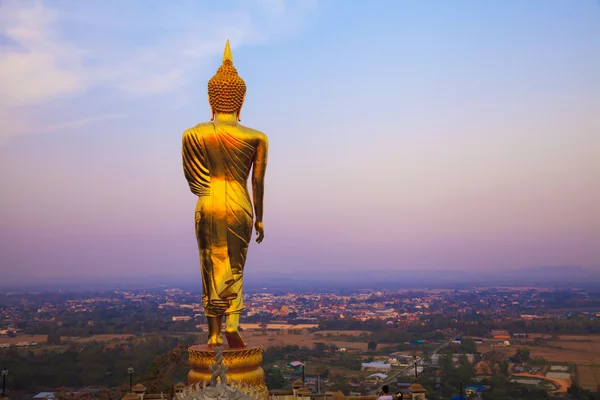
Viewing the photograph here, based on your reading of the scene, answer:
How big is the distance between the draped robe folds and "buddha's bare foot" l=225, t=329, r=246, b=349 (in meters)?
0.27

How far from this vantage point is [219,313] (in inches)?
300

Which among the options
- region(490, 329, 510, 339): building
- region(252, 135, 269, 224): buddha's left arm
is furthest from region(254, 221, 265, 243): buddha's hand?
region(490, 329, 510, 339): building

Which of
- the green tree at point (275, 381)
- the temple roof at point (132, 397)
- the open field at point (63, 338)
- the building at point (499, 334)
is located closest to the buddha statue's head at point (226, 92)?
the temple roof at point (132, 397)

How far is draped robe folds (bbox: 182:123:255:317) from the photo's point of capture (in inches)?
300

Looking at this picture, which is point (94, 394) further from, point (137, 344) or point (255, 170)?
point (255, 170)

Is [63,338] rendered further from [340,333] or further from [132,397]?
[132,397]

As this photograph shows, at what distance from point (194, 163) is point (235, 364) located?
8.70ft

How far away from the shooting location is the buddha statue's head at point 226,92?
308 inches

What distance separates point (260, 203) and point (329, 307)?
112ft

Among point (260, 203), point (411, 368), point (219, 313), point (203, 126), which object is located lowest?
point (411, 368)

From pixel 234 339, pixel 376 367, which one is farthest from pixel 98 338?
pixel 234 339

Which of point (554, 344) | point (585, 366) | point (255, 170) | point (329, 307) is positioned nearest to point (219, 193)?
point (255, 170)

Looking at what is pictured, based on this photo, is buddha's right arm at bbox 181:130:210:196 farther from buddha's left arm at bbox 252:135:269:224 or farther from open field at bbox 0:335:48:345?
open field at bbox 0:335:48:345

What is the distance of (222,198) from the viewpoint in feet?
25.2
